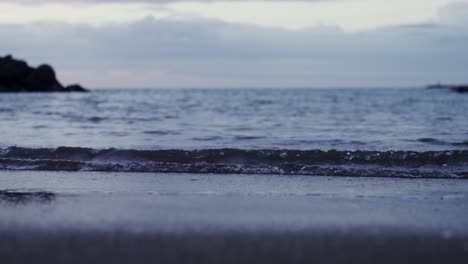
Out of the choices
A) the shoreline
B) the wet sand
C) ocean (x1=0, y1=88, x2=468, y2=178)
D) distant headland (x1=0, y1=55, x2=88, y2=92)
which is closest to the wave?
ocean (x1=0, y1=88, x2=468, y2=178)

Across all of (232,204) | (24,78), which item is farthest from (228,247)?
(24,78)

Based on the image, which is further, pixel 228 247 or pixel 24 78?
pixel 24 78

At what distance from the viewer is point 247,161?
34.0 feet

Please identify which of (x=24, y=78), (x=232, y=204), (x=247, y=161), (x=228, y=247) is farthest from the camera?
(x=24, y=78)

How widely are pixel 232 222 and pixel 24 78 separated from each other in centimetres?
7551

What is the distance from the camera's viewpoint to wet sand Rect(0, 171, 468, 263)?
437cm

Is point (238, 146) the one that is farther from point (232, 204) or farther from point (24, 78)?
point (24, 78)

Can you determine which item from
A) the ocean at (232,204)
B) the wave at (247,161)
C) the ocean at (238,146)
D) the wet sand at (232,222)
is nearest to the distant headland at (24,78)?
the ocean at (238,146)

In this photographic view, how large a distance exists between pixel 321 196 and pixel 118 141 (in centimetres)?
787

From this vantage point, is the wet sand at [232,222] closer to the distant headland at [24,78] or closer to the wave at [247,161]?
the wave at [247,161]

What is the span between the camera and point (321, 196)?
6754mm

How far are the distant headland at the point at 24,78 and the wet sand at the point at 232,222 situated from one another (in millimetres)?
69336

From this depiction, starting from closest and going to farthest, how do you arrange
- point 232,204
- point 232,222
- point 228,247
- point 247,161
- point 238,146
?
point 228,247 → point 232,222 → point 232,204 → point 247,161 → point 238,146

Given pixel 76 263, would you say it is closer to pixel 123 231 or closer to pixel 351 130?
pixel 123 231
